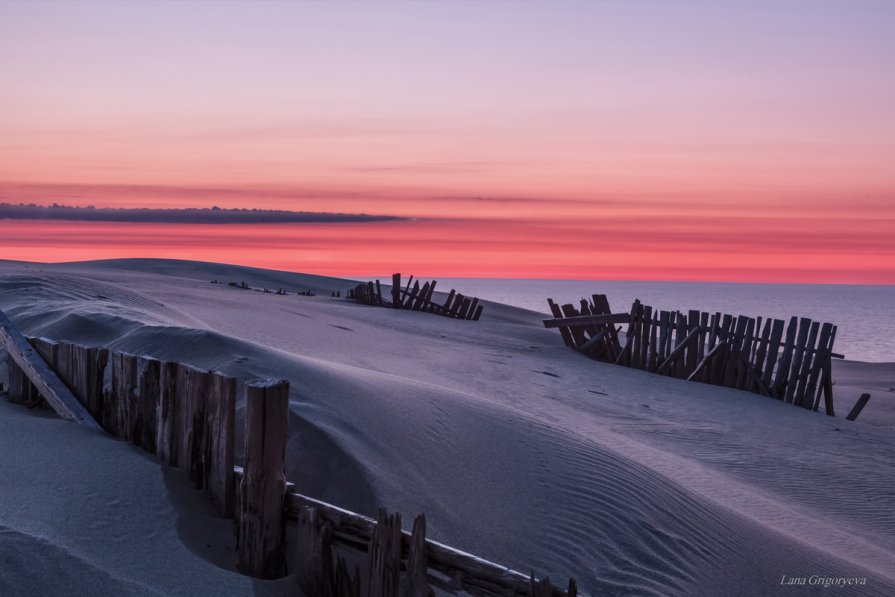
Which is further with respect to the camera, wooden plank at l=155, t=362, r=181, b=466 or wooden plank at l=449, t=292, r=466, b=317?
wooden plank at l=449, t=292, r=466, b=317

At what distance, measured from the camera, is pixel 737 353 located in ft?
48.1

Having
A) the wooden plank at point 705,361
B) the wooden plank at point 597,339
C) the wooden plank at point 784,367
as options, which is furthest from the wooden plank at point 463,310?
the wooden plank at point 784,367

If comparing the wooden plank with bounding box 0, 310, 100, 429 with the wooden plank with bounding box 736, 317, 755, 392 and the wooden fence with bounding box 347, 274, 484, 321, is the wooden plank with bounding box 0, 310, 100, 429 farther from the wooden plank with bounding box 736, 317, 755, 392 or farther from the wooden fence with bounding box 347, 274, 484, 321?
the wooden fence with bounding box 347, 274, 484, 321

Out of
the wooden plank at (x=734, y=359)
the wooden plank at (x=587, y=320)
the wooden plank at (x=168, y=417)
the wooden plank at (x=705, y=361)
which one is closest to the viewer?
the wooden plank at (x=168, y=417)

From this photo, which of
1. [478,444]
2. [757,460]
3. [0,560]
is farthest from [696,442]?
[0,560]

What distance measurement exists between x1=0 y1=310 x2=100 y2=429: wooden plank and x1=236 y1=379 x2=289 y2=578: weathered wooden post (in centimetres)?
181

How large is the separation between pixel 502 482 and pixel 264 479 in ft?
8.17

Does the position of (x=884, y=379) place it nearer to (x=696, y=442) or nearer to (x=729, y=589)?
(x=696, y=442)

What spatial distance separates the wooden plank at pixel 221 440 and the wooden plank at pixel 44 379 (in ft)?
4.35

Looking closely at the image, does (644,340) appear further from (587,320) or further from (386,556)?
(386,556)

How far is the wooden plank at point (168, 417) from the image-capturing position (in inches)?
186

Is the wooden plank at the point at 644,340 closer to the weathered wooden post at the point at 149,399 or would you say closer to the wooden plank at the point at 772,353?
the wooden plank at the point at 772,353

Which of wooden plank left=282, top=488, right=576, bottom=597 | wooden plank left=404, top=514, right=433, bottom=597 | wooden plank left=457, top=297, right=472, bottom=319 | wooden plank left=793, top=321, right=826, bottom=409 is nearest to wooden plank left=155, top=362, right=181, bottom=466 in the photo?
wooden plank left=282, top=488, right=576, bottom=597

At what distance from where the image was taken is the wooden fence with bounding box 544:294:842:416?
13891 millimetres
